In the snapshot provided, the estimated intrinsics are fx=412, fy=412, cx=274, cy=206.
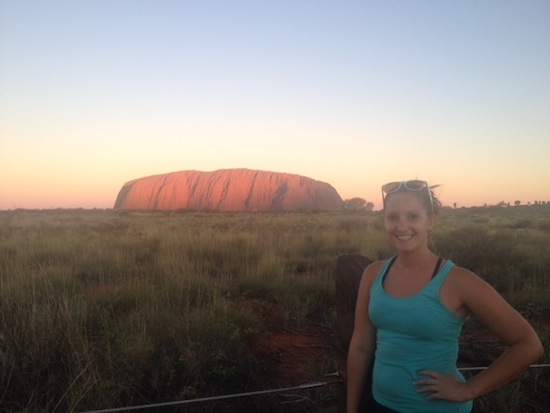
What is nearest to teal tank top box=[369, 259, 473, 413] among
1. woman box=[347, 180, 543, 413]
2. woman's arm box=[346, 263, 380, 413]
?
woman box=[347, 180, 543, 413]

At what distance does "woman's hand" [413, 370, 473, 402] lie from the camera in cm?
144

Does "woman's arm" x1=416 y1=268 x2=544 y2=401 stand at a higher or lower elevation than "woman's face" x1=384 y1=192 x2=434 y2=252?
lower

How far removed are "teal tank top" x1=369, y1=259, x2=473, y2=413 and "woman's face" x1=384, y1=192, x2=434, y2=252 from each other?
15 centimetres

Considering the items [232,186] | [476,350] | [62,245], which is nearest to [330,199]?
[232,186]

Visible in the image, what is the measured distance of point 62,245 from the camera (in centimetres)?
923

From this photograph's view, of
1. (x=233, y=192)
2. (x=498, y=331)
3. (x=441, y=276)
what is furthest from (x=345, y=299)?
(x=233, y=192)

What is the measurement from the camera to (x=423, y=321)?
4.79 feet

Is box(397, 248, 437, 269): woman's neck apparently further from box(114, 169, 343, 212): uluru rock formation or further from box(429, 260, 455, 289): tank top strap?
box(114, 169, 343, 212): uluru rock formation

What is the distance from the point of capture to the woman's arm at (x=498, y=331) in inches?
53.9

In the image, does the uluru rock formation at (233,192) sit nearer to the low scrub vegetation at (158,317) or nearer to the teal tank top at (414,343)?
the low scrub vegetation at (158,317)

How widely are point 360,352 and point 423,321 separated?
0.41 meters

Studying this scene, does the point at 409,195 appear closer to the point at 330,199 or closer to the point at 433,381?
the point at 433,381

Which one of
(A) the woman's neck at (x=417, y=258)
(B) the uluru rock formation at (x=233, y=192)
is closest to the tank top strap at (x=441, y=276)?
(A) the woman's neck at (x=417, y=258)

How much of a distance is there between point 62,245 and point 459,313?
9496 millimetres
